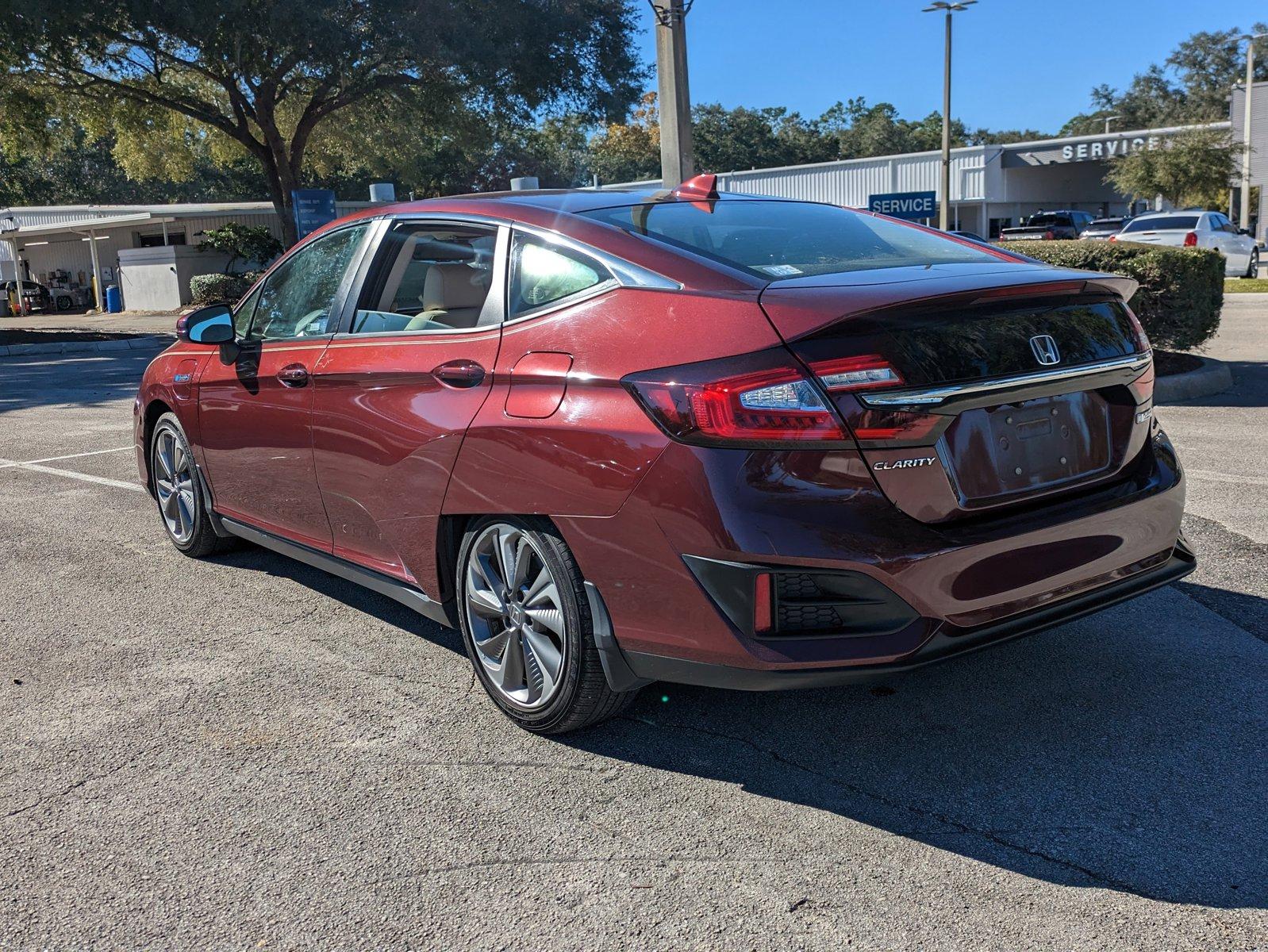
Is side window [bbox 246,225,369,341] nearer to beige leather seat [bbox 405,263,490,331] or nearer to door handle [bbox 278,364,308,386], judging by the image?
door handle [bbox 278,364,308,386]

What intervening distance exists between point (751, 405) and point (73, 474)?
6690 mm

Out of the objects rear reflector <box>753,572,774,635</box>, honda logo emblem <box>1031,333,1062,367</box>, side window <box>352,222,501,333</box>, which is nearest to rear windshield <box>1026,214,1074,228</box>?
side window <box>352,222,501,333</box>

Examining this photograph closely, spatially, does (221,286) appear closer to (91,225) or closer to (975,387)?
(91,225)

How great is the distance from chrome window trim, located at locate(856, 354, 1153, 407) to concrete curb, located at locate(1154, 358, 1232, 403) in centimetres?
660

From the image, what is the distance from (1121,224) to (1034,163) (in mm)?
17824

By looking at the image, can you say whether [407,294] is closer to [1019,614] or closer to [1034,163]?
[1019,614]

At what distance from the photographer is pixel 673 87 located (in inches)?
446

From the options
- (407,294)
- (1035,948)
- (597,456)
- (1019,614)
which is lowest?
(1035,948)

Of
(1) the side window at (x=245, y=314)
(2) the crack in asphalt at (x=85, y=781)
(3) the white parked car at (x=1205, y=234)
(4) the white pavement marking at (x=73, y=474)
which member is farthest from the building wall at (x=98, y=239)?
(2) the crack in asphalt at (x=85, y=781)

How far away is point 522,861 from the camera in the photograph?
287 cm

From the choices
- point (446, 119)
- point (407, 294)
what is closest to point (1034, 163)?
point (446, 119)

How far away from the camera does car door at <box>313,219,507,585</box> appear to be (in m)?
3.63

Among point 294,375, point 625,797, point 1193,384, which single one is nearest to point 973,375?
point 625,797

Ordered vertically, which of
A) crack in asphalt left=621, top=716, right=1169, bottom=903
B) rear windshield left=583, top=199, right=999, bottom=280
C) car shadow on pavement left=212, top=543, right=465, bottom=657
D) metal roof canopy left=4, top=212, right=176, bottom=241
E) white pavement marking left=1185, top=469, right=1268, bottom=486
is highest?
metal roof canopy left=4, top=212, right=176, bottom=241
